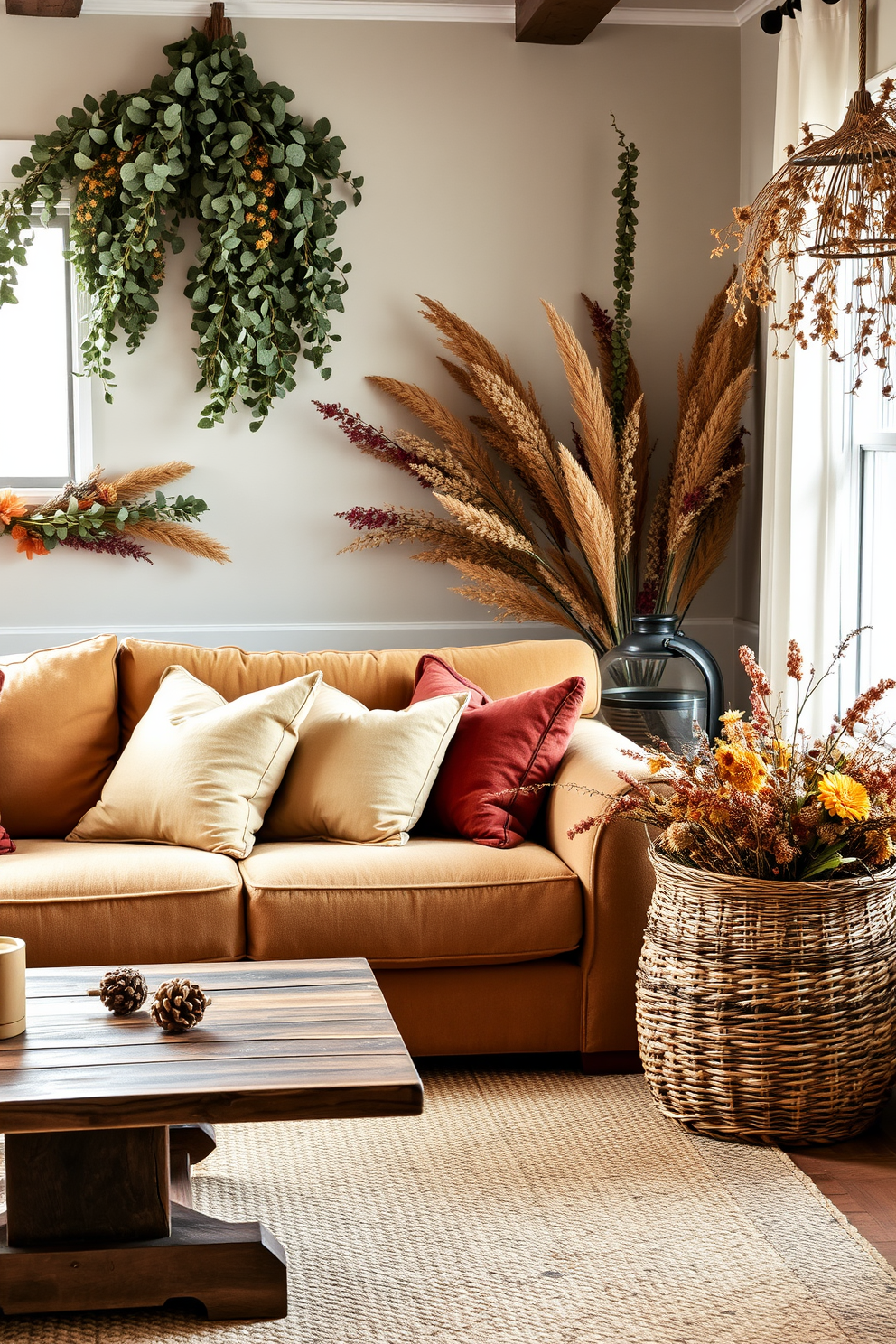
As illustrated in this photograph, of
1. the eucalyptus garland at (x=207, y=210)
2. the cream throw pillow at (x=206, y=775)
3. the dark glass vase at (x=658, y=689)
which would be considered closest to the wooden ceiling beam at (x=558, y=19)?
the eucalyptus garland at (x=207, y=210)

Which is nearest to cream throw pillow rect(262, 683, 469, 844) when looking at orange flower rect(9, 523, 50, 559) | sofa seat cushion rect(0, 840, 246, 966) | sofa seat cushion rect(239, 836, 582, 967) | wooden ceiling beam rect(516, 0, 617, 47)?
sofa seat cushion rect(239, 836, 582, 967)

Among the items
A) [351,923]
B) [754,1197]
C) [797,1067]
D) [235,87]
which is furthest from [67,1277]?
[235,87]

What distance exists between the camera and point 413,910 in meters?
2.61

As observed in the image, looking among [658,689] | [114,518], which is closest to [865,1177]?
[658,689]

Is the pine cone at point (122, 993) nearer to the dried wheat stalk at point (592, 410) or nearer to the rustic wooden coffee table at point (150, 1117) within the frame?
the rustic wooden coffee table at point (150, 1117)

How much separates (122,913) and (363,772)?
0.61 m

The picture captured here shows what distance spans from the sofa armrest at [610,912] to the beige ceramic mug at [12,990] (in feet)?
3.89

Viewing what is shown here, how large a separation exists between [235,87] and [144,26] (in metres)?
0.37

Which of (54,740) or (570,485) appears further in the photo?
(570,485)

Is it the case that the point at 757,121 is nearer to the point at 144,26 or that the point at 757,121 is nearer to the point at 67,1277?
the point at 144,26

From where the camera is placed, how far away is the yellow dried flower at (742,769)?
2.22 meters

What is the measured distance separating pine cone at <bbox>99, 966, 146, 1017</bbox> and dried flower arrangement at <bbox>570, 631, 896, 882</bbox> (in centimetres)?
90

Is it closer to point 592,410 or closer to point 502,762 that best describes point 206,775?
point 502,762

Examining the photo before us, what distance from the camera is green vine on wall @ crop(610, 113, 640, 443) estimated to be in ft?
13.3
